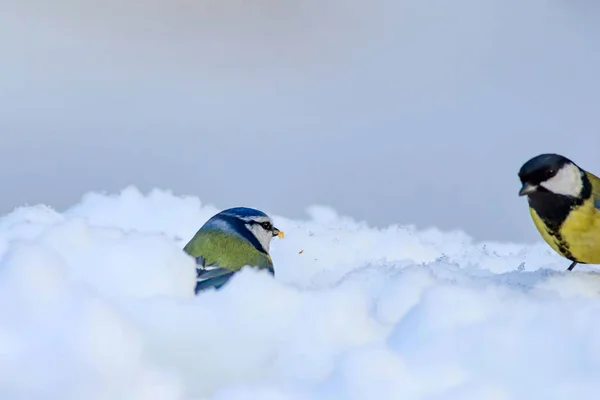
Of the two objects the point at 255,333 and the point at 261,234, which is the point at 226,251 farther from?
the point at 255,333

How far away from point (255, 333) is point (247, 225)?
94cm

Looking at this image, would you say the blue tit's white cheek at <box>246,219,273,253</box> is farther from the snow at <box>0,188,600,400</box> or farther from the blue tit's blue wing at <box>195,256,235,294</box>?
the snow at <box>0,188,600,400</box>

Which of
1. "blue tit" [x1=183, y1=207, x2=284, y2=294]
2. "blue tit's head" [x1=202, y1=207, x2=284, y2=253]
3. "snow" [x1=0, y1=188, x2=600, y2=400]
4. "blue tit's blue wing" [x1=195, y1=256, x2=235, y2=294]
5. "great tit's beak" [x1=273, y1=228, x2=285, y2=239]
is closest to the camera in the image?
"snow" [x1=0, y1=188, x2=600, y2=400]

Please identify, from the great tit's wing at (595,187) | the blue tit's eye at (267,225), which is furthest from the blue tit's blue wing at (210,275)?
the great tit's wing at (595,187)

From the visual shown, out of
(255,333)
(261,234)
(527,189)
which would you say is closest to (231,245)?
(261,234)

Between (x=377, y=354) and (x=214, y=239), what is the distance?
3.07ft

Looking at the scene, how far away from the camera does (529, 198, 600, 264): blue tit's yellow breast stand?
3.87ft

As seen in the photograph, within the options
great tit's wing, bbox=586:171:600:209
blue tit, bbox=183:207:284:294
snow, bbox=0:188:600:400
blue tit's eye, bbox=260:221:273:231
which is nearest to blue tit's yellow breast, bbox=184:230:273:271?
blue tit, bbox=183:207:284:294

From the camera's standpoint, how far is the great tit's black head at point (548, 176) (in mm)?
1165

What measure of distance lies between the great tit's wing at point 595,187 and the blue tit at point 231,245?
72cm

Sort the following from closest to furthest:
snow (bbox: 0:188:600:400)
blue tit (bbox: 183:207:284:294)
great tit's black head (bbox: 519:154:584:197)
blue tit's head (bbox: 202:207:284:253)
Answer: snow (bbox: 0:188:600:400)
great tit's black head (bbox: 519:154:584:197)
blue tit (bbox: 183:207:284:294)
blue tit's head (bbox: 202:207:284:253)

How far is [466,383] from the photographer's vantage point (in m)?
0.66

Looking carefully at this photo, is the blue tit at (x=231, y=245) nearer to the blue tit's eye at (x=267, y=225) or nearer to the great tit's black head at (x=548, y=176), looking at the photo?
the blue tit's eye at (x=267, y=225)

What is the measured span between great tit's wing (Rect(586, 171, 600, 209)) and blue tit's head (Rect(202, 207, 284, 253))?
77 cm
